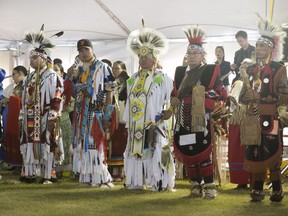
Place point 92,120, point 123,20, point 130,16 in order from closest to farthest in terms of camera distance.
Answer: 1. point 92,120
2. point 130,16
3. point 123,20

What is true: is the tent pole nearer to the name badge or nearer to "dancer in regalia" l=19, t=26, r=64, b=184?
"dancer in regalia" l=19, t=26, r=64, b=184

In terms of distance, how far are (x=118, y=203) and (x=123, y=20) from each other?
4.75m

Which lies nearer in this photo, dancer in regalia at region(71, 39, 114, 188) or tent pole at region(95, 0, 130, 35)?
dancer in regalia at region(71, 39, 114, 188)

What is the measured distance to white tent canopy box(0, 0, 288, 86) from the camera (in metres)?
8.59

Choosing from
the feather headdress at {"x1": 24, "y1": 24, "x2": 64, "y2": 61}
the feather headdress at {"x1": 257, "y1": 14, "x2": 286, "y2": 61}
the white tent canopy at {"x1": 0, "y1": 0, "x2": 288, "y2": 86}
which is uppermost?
the white tent canopy at {"x1": 0, "y1": 0, "x2": 288, "y2": 86}

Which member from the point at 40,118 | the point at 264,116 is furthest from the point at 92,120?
the point at 264,116

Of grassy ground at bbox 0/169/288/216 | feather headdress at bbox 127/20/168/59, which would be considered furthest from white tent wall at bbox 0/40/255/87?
grassy ground at bbox 0/169/288/216

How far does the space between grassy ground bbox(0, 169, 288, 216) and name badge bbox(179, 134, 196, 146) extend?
52 cm

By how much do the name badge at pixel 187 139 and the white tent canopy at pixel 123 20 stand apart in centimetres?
331

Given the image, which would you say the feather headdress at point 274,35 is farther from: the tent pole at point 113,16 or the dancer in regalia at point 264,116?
the tent pole at point 113,16

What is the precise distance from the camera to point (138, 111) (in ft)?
19.7

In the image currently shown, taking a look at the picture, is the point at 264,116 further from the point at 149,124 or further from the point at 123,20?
the point at 123,20

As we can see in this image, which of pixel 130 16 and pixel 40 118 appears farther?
pixel 130 16

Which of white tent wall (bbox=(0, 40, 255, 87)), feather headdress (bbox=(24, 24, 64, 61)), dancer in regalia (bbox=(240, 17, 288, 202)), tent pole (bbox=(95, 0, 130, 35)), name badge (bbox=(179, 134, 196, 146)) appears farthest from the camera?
white tent wall (bbox=(0, 40, 255, 87))
